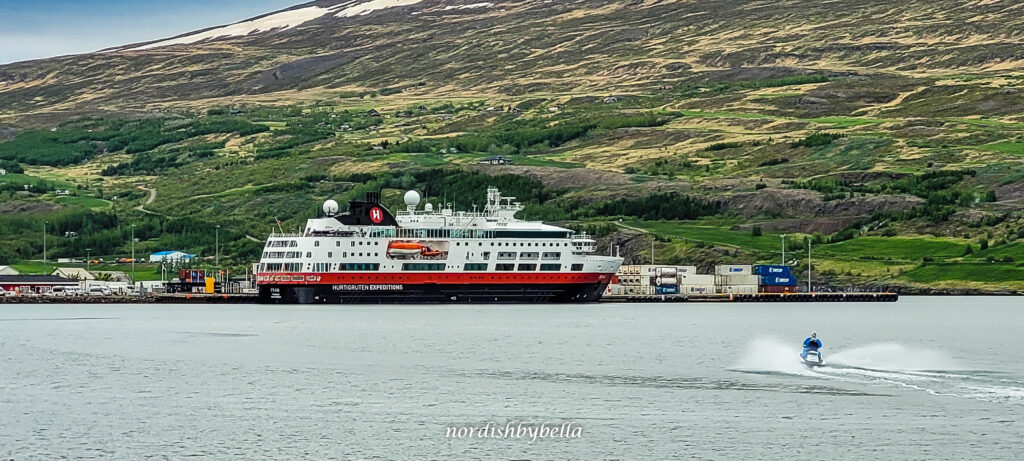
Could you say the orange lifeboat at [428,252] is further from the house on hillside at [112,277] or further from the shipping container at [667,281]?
the house on hillside at [112,277]

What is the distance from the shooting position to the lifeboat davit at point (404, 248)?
14250 centimetres

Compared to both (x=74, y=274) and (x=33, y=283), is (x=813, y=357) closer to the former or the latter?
(x=33, y=283)

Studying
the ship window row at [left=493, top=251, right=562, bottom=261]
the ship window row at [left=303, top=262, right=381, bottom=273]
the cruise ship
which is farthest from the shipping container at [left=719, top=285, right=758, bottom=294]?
the ship window row at [left=303, top=262, right=381, bottom=273]

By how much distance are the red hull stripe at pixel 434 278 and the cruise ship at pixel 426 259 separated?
0.30 ft

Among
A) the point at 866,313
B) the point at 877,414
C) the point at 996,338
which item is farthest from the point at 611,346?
the point at 866,313

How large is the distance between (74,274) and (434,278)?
6443cm

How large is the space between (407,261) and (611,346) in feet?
168

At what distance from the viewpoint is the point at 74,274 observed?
190m

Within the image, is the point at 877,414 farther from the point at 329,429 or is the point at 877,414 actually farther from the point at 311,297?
the point at 311,297

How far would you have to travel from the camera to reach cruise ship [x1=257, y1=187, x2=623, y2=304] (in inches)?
5620

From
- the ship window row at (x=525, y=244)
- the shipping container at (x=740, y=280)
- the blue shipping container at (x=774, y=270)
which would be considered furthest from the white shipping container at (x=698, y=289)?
the ship window row at (x=525, y=244)

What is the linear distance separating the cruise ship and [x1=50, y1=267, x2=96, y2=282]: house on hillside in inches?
2003

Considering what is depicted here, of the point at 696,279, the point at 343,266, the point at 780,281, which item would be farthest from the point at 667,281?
the point at 343,266

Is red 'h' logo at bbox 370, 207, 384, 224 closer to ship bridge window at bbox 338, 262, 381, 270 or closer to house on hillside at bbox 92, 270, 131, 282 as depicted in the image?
ship bridge window at bbox 338, 262, 381, 270
